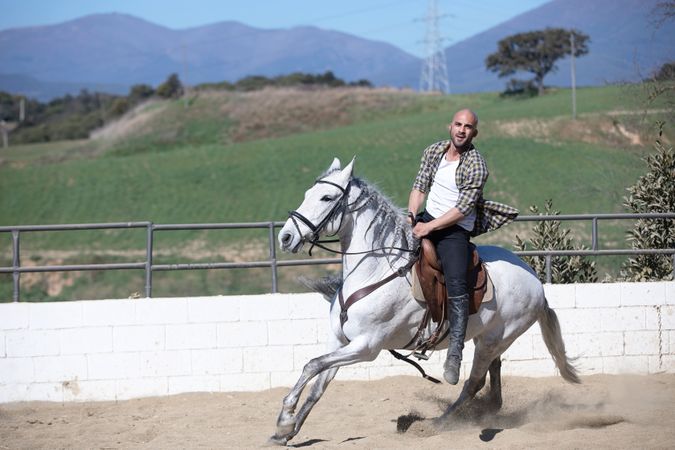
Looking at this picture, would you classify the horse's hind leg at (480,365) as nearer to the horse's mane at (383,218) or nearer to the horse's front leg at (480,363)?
the horse's front leg at (480,363)

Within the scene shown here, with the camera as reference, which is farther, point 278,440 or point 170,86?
point 170,86

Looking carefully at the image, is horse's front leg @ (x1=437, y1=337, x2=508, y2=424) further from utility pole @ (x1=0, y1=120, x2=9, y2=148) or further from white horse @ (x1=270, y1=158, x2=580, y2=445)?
utility pole @ (x1=0, y1=120, x2=9, y2=148)

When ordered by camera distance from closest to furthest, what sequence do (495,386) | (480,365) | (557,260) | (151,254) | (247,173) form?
1. (480,365)
2. (495,386)
3. (151,254)
4. (557,260)
5. (247,173)

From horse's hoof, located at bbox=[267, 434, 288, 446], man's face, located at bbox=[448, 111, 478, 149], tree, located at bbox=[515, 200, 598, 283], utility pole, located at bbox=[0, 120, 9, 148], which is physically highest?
utility pole, located at bbox=[0, 120, 9, 148]

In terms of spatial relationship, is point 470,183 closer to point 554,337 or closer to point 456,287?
point 456,287

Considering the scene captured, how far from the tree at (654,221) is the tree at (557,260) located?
0.49 m

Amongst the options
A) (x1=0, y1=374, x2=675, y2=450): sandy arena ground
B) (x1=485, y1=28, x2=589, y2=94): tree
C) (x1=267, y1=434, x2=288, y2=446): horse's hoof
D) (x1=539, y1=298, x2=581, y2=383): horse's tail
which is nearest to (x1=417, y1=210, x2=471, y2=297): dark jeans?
(x1=0, y1=374, x2=675, y2=450): sandy arena ground

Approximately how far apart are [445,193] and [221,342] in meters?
3.50

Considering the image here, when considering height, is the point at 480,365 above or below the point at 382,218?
below

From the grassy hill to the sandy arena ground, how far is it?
7.71m

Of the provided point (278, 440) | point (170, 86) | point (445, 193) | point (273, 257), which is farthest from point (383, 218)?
point (170, 86)

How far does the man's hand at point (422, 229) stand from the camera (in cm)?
626

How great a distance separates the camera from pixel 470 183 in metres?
6.24

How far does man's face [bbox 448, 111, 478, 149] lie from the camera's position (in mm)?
6281
